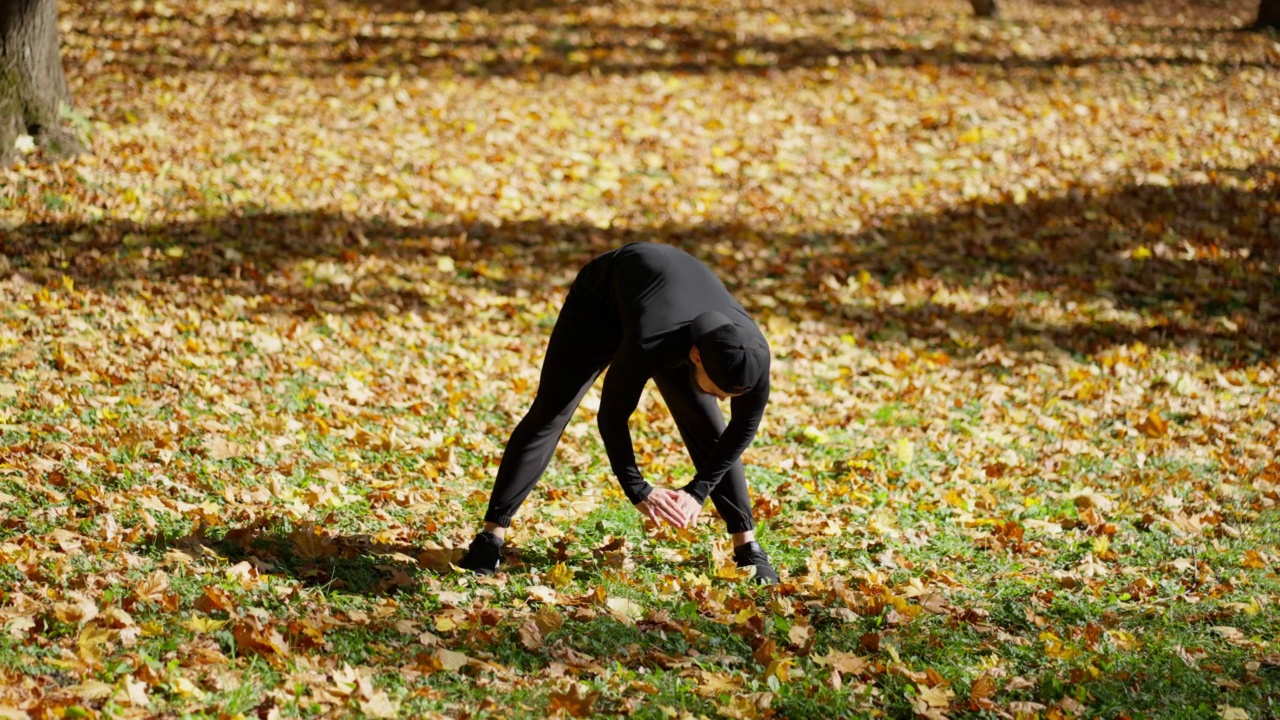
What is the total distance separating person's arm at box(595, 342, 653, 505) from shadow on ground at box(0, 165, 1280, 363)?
178 inches

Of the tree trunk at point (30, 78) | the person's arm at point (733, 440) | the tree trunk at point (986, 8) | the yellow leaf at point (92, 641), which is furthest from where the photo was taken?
the tree trunk at point (986, 8)

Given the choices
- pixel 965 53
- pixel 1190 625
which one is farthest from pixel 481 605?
pixel 965 53

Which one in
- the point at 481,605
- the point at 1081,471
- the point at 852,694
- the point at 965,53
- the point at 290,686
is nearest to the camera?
the point at 290,686

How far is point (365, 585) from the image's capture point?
4410mm

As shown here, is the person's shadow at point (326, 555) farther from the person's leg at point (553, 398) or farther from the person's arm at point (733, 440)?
the person's arm at point (733, 440)

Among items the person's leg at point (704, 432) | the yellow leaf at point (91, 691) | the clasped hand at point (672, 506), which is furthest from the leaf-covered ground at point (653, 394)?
the clasped hand at point (672, 506)

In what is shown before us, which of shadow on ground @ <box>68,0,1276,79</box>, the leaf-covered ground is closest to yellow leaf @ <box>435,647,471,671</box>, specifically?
the leaf-covered ground

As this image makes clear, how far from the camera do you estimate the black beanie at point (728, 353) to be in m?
3.72

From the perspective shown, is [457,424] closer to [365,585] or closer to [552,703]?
[365,585]

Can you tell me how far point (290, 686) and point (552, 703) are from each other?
0.86 meters

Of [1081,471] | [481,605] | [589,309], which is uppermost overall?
[589,309]

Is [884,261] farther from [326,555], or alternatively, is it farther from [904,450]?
[326,555]

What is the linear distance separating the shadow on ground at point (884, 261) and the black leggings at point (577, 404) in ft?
12.8

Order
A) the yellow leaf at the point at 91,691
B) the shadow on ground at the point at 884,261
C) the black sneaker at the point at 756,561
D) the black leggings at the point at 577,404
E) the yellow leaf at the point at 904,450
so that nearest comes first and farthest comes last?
the yellow leaf at the point at 91,691 < the black leggings at the point at 577,404 < the black sneaker at the point at 756,561 < the yellow leaf at the point at 904,450 < the shadow on ground at the point at 884,261
